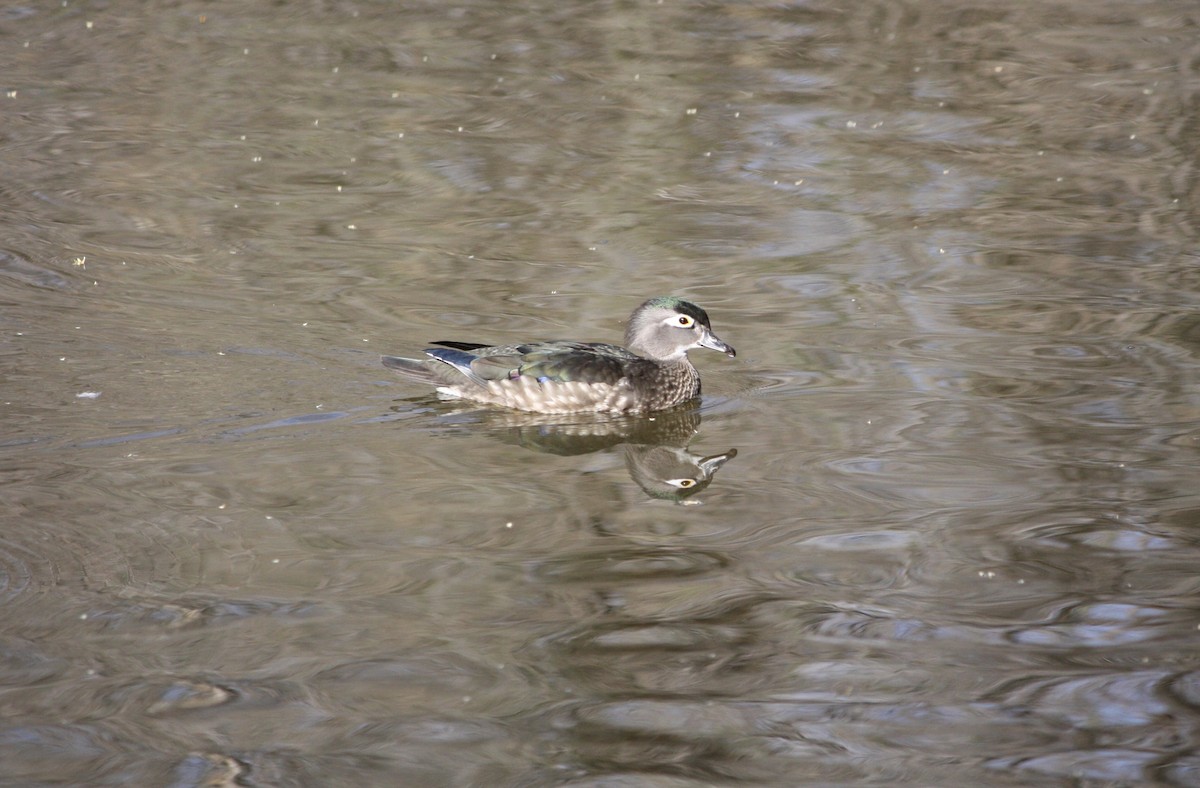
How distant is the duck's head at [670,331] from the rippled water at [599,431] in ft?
1.27

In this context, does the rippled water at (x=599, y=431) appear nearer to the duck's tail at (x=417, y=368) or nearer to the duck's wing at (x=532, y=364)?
the duck's tail at (x=417, y=368)

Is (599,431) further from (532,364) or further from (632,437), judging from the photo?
(532,364)

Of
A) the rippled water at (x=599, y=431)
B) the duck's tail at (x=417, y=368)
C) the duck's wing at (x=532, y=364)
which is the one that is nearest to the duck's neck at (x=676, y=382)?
the rippled water at (x=599, y=431)

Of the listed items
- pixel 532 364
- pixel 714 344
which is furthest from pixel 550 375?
pixel 714 344

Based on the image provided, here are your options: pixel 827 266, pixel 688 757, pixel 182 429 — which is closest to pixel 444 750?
pixel 688 757

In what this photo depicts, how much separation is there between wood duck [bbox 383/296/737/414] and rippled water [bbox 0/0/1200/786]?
0.17 metres

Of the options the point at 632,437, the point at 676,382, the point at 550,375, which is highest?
the point at 550,375

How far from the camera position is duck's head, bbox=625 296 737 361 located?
8.80 m

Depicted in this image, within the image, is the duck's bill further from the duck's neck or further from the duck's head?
the duck's neck

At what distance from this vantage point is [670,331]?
29.2 feet

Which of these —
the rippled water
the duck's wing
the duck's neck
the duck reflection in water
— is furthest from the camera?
the duck's neck

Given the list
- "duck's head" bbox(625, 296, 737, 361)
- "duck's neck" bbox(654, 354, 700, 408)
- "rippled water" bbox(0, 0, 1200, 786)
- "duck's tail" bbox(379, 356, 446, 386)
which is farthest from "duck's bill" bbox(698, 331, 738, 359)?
"duck's tail" bbox(379, 356, 446, 386)

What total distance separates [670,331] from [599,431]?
84 cm

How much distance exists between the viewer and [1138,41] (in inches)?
673
